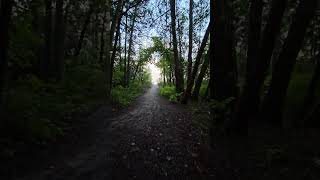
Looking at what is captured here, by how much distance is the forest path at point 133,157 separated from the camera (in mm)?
5609

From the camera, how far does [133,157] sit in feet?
22.0

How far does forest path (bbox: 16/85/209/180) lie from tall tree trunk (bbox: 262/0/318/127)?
2.13 metres

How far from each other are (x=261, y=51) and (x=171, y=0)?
14.1m

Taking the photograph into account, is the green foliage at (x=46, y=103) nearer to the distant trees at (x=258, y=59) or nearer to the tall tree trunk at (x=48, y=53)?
the tall tree trunk at (x=48, y=53)

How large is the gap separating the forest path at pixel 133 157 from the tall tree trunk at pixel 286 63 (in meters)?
2.13

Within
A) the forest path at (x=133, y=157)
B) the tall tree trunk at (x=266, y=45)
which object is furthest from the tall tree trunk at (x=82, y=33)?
the tall tree trunk at (x=266, y=45)

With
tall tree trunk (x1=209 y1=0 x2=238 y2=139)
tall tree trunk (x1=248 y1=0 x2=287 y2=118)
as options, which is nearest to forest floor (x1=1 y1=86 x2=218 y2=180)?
tall tree trunk (x1=209 y1=0 x2=238 y2=139)

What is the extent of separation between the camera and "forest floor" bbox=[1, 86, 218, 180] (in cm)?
561

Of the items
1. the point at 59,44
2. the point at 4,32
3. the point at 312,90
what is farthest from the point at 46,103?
the point at 312,90

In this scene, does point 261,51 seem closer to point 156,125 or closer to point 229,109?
point 229,109

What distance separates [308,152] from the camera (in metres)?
6.08

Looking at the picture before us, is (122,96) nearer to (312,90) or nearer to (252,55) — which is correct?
(312,90)

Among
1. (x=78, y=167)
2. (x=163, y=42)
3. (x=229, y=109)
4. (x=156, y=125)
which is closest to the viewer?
(x=78, y=167)

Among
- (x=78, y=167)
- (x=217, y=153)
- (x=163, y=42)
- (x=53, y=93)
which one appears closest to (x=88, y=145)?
(x=78, y=167)
